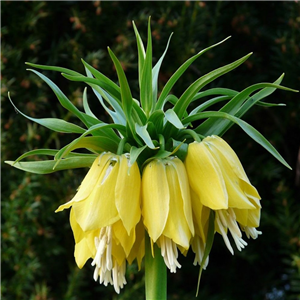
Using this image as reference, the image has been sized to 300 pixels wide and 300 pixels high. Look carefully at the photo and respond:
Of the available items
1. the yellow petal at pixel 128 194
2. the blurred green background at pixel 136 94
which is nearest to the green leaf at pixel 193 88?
the yellow petal at pixel 128 194

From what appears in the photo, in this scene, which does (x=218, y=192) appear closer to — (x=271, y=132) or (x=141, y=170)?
(x=141, y=170)

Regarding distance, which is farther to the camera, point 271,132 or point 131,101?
point 271,132

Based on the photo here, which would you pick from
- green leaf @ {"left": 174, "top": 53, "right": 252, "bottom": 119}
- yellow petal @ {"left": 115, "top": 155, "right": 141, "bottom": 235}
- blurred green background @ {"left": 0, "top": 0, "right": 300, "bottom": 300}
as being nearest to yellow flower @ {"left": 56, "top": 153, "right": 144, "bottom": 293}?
yellow petal @ {"left": 115, "top": 155, "right": 141, "bottom": 235}

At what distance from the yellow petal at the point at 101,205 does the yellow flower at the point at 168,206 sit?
36 mm

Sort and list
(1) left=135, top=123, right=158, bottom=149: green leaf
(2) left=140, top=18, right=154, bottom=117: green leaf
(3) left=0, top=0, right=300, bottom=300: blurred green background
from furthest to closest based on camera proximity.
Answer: (3) left=0, top=0, right=300, bottom=300: blurred green background → (2) left=140, top=18, right=154, bottom=117: green leaf → (1) left=135, top=123, right=158, bottom=149: green leaf

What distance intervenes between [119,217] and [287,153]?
1282 mm

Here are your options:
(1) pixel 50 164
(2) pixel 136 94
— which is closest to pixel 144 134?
(1) pixel 50 164

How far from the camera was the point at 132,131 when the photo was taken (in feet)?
1.84

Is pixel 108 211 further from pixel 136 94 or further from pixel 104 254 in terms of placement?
pixel 136 94

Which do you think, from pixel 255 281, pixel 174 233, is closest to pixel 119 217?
pixel 174 233

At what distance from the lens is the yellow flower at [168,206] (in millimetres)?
511

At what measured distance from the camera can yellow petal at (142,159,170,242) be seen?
51cm

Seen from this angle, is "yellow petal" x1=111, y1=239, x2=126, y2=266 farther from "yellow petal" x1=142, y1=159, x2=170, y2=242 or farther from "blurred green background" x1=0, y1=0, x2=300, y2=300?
"blurred green background" x1=0, y1=0, x2=300, y2=300

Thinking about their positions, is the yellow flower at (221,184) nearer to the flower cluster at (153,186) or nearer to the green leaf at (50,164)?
the flower cluster at (153,186)
